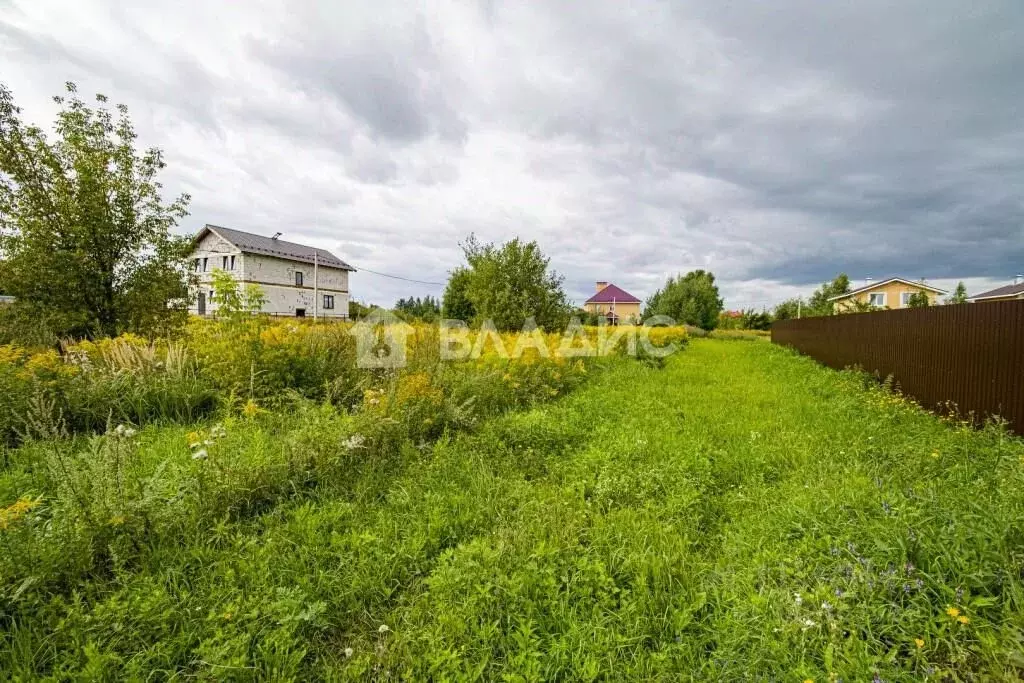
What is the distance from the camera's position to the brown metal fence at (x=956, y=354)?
4.49 m

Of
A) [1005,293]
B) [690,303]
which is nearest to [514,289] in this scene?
[690,303]

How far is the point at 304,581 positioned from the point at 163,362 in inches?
190

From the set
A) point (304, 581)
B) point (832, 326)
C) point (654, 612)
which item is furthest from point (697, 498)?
point (832, 326)

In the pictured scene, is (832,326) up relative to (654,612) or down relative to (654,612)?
up

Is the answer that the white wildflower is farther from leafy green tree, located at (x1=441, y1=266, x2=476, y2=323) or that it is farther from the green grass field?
leafy green tree, located at (x1=441, y1=266, x2=476, y2=323)

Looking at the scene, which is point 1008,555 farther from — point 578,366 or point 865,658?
point 578,366

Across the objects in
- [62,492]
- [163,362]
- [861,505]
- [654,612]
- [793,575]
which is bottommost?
[654,612]

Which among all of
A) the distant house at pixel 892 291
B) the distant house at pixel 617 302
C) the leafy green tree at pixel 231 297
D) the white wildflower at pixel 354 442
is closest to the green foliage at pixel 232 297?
the leafy green tree at pixel 231 297

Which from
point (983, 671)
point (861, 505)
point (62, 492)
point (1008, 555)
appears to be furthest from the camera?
point (861, 505)

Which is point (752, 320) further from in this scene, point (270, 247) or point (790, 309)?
point (270, 247)

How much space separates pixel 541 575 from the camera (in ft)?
7.21

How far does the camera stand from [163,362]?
528 centimetres

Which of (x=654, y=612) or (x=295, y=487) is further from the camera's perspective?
(x=295, y=487)

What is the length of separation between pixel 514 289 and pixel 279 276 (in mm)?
20678
